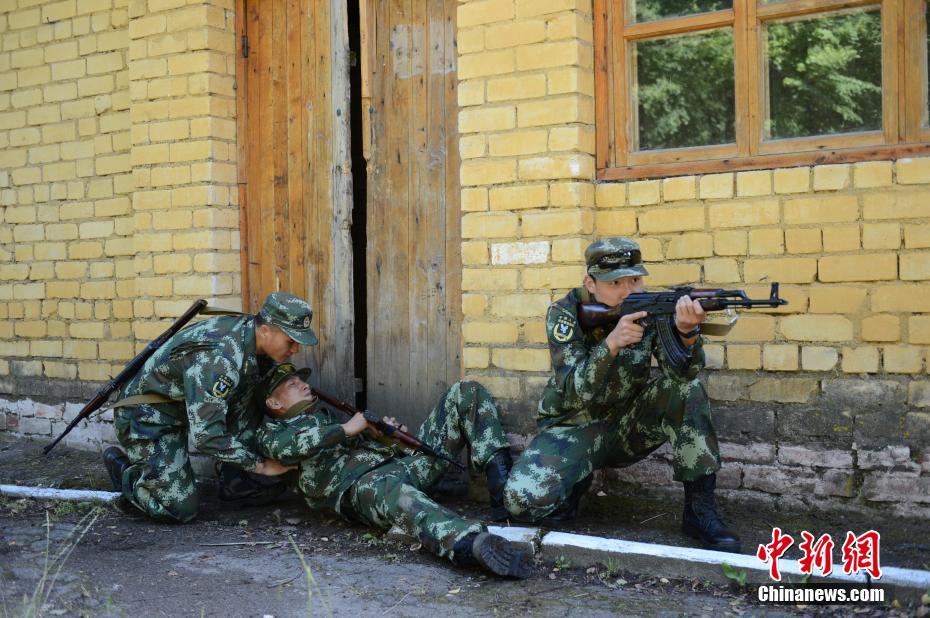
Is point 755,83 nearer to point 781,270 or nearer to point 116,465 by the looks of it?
point 781,270

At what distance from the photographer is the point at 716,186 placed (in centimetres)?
479

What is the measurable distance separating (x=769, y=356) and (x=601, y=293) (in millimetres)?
923

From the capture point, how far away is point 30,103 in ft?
22.8

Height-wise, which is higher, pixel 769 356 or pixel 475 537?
pixel 769 356

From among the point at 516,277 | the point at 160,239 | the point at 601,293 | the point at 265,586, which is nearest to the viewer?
the point at 265,586

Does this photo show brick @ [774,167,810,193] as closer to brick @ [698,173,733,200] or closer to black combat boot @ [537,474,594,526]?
brick @ [698,173,733,200]

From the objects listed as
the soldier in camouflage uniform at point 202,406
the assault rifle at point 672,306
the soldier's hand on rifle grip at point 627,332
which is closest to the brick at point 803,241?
the assault rifle at point 672,306

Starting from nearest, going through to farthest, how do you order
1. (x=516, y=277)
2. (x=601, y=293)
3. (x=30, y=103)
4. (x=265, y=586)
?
1. (x=265, y=586)
2. (x=601, y=293)
3. (x=516, y=277)
4. (x=30, y=103)

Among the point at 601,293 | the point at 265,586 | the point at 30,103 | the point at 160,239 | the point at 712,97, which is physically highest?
the point at 30,103

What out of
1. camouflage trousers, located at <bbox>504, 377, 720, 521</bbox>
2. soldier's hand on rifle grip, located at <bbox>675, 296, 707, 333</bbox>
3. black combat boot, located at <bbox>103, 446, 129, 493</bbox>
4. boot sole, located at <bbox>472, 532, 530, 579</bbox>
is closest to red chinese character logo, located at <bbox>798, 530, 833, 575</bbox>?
camouflage trousers, located at <bbox>504, 377, 720, 521</bbox>

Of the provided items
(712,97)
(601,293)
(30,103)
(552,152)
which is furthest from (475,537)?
(30,103)

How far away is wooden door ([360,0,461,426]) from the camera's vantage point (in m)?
5.62

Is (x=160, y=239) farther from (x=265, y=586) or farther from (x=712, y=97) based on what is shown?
(x=712, y=97)

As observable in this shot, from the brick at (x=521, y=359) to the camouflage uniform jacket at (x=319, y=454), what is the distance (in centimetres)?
76
